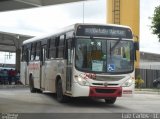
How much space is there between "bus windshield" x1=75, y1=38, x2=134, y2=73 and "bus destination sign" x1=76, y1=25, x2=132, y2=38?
0.71ft

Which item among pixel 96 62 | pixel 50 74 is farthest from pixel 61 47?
pixel 96 62

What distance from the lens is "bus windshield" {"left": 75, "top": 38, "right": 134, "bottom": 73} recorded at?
61.0ft

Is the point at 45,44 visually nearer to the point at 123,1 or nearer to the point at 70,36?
the point at 70,36

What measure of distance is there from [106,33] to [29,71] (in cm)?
897

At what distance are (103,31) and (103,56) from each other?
3.46 feet

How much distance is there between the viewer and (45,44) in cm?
2322

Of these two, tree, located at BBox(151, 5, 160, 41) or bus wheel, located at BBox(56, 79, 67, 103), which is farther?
tree, located at BBox(151, 5, 160, 41)

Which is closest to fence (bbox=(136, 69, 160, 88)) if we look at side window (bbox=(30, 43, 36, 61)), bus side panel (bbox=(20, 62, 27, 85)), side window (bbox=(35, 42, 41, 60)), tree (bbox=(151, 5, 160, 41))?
tree (bbox=(151, 5, 160, 41))

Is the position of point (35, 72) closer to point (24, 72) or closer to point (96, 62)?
point (24, 72)

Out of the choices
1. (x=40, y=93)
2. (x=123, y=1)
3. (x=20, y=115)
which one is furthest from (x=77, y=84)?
(x=123, y=1)

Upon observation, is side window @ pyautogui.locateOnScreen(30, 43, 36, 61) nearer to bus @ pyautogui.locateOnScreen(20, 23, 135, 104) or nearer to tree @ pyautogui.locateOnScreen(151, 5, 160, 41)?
bus @ pyautogui.locateOnScreen(20, 23, 135, 104)

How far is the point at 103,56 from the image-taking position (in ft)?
61.6

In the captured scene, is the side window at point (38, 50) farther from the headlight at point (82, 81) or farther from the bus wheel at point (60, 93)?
the headlight at point (82, 81)

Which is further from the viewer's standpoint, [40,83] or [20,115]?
[40,83]
